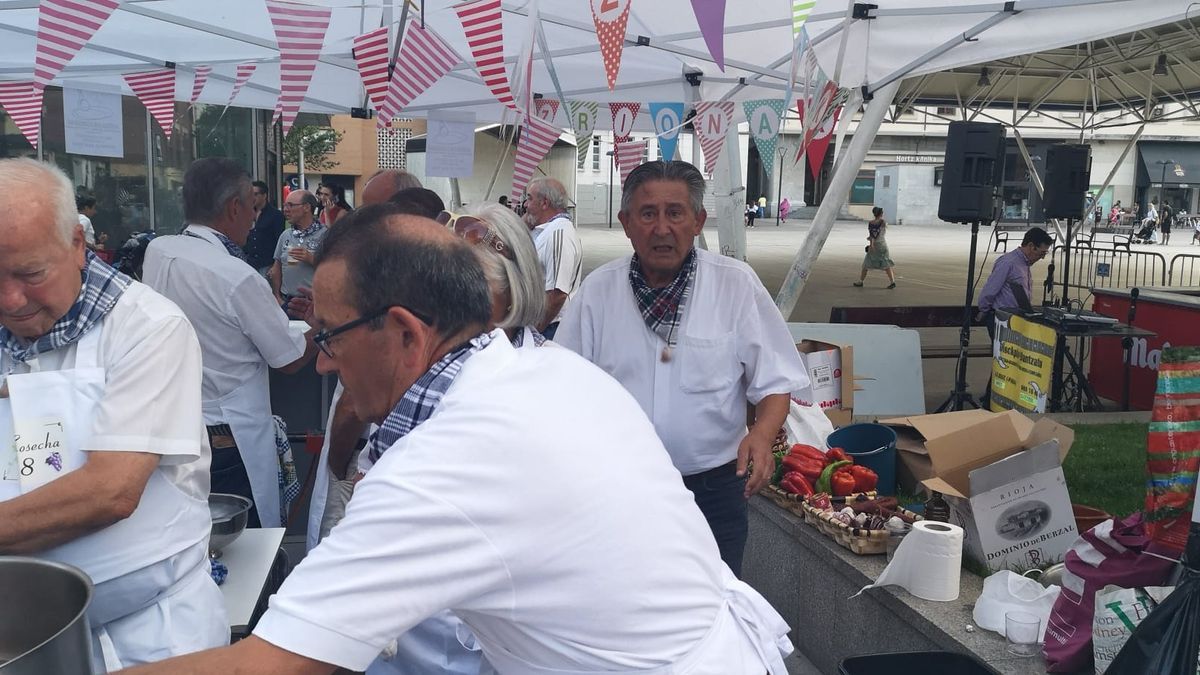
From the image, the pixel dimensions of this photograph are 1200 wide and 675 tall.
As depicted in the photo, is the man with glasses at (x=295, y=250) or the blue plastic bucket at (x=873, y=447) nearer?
the blue plastic bucket at (x=873, y=447)

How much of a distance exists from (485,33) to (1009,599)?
4295 millimetres

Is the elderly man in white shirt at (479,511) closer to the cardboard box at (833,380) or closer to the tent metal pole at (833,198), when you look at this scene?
the cardboard box at (833,380)

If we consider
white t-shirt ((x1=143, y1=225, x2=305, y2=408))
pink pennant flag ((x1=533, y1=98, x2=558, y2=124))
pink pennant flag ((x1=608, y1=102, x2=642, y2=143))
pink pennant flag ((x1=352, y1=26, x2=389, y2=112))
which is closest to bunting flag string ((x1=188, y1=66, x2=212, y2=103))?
pink pennant flag ((x1=352, y1=26, x2=389, y2=112))

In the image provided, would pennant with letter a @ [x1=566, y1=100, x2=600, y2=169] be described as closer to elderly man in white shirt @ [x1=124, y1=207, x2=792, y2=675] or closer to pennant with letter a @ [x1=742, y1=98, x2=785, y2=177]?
pennant with letter a @ [x1=742, y1=98, x2=785, y2=177]

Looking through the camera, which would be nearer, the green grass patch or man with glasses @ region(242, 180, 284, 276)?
the green grass patch

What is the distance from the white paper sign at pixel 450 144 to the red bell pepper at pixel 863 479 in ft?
23.4

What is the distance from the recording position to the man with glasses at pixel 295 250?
6730mm

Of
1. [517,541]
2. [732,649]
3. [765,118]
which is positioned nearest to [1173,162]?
[765,118]

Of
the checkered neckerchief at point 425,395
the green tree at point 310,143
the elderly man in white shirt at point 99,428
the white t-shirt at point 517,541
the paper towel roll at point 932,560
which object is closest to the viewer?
the white t-shirt at point 517,541

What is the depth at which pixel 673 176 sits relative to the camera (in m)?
3.19

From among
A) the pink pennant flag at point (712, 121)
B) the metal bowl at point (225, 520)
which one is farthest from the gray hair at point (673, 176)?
the pink pennant flag at point (712, 121)

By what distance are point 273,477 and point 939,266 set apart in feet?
79.4

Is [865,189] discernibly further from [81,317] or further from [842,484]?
[81,317]

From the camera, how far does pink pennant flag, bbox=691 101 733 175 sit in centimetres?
960
